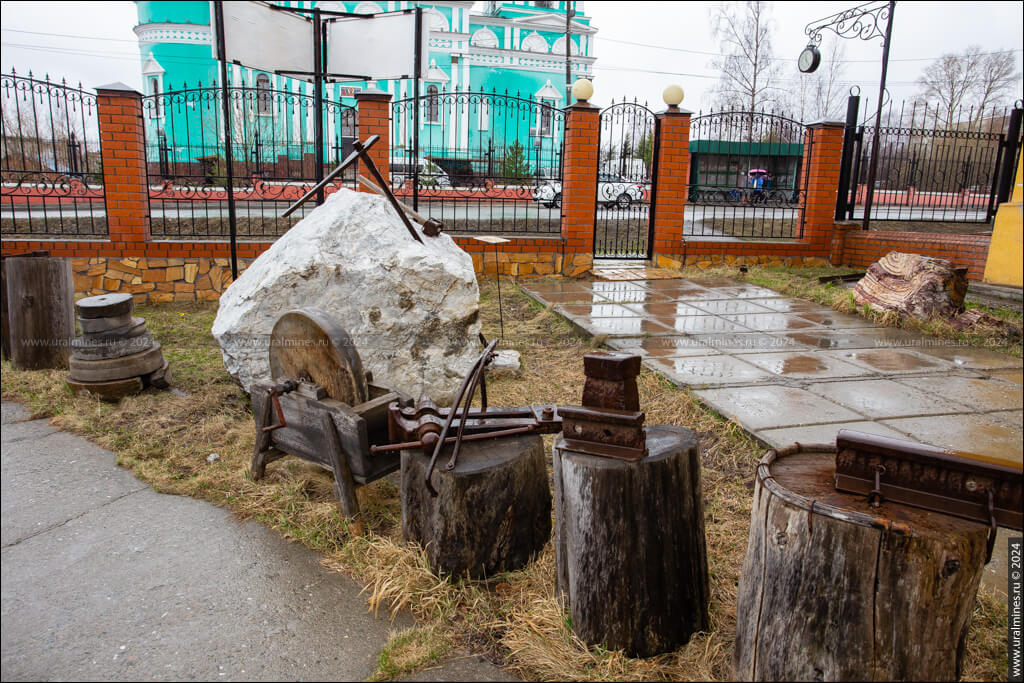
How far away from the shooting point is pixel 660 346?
5.22 metres

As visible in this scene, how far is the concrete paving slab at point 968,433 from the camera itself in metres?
3.29

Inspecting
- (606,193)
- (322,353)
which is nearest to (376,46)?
(322,353)

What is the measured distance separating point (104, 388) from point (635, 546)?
140 inches

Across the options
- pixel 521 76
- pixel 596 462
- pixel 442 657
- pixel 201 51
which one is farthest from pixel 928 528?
pixel 521 76

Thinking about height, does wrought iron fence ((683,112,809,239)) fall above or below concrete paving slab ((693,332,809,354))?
above

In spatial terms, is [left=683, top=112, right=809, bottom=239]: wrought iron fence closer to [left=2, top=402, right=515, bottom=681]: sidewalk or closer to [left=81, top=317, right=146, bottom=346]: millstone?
[left=81, top=317, right=146, bottom=346]: millstone

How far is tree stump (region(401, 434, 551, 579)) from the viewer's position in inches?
88.4

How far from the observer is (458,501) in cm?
224

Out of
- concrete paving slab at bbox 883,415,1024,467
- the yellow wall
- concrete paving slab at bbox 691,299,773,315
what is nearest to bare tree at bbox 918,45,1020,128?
the yellow wall

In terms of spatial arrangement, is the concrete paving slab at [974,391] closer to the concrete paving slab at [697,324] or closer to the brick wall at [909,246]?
the concrete paving slab at [697,324]

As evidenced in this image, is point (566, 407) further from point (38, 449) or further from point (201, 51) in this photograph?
point (201, 51)

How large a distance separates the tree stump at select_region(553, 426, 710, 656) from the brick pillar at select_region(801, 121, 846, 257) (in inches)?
340

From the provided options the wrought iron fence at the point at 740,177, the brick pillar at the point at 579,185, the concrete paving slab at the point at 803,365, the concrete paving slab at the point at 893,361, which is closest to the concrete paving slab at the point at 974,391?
the concrete paving slab at the point at 893,361

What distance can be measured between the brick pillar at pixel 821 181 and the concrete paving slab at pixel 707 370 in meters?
5.54
